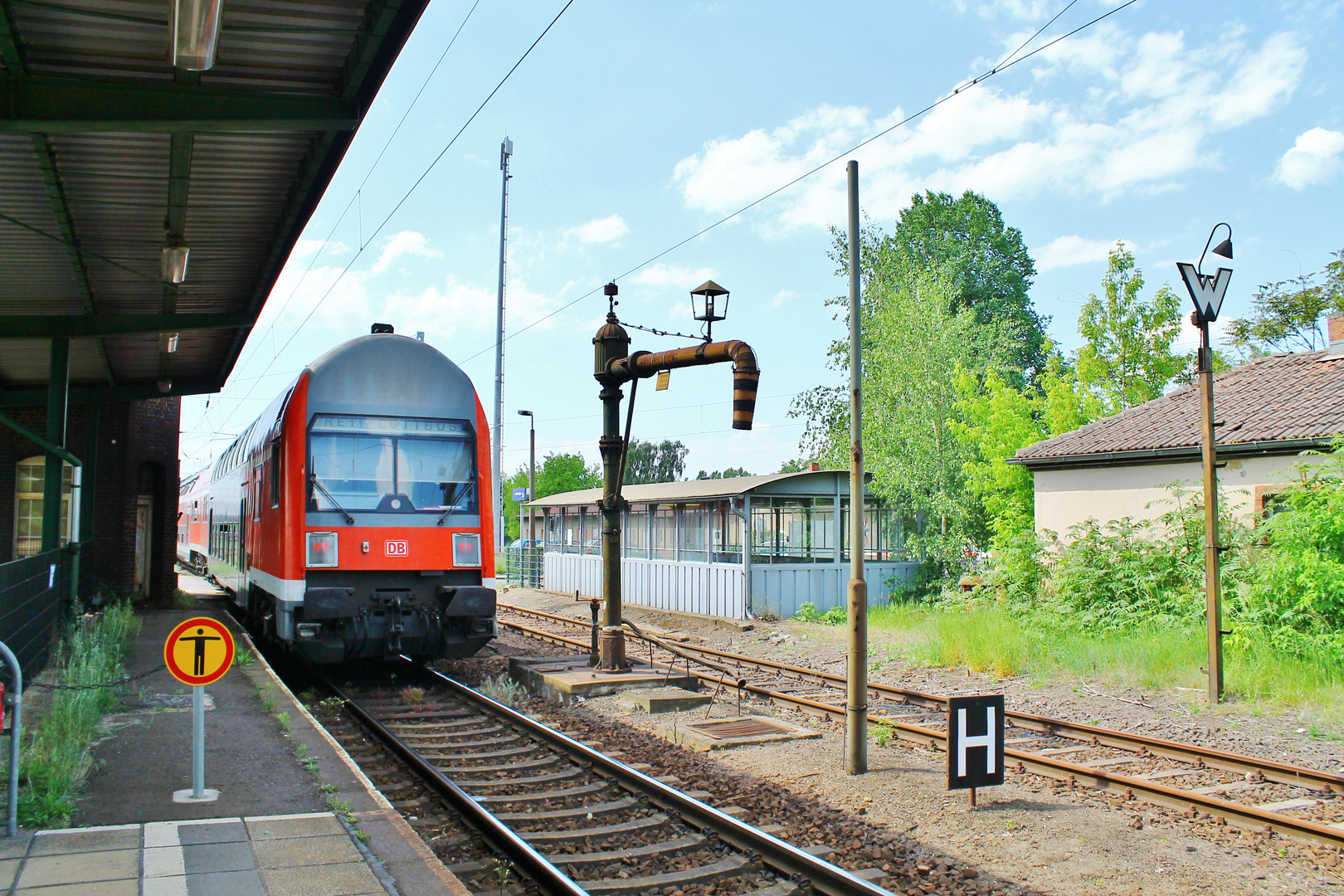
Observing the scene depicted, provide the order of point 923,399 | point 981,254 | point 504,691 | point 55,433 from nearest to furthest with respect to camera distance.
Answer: point 504,691, point 55,433, point 923,399, point 981,254

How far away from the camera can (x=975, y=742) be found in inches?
275

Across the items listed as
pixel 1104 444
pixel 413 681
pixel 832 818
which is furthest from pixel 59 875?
pixel 1104 444

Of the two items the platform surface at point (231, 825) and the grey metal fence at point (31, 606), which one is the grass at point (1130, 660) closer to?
the platform surface at point (231, 825)

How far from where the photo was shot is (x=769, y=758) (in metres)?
8.37

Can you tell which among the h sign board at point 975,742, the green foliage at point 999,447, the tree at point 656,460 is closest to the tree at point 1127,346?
the green foliage at point 999,447

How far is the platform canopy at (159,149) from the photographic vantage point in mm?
6445

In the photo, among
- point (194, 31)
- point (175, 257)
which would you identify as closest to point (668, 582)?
point (175, 257)

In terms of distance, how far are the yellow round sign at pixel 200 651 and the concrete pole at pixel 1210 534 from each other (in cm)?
971

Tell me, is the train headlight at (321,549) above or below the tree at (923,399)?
below

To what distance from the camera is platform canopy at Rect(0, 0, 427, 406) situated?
6.45 meters

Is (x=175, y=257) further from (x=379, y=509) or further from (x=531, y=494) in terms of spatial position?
(x=531, y=494)

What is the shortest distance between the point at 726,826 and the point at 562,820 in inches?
48.7

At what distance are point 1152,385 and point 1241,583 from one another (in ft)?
48.1

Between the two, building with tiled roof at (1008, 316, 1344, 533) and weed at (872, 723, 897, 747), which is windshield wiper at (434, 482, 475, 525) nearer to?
weed at (872, 723, 897, 747)
